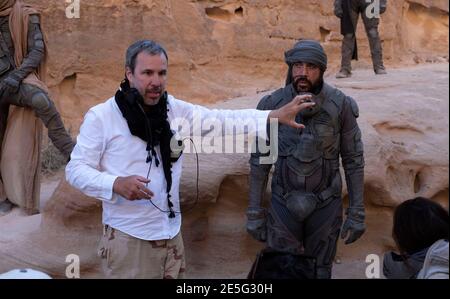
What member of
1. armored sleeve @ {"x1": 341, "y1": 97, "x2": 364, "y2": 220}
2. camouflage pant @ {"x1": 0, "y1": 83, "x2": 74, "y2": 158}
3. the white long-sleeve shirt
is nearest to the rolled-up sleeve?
the white long-sleeve shirt

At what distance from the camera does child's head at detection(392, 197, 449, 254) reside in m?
3.20

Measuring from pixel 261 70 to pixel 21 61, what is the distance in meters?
4.51

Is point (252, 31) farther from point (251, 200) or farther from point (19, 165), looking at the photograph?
point (251, 200)

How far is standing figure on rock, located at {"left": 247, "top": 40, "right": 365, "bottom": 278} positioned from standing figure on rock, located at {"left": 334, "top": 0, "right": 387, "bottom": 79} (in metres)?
3.97

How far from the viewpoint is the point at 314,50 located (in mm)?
4289

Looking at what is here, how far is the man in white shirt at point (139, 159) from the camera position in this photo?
3598mm

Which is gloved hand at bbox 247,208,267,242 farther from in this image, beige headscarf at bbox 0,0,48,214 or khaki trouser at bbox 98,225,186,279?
beige headscarf at bbox 0,0,48,214

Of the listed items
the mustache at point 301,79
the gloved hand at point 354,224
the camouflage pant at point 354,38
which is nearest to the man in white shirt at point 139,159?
the mustache at point 301,79

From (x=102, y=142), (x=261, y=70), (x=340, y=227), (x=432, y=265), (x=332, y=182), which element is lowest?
(x=261, y=70)

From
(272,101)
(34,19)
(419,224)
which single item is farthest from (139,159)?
(34,19)

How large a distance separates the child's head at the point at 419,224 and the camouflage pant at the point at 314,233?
3.85ft

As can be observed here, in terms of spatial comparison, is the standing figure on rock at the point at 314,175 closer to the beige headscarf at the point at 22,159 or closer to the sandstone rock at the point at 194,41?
the beige headscarf at the point at 22,159

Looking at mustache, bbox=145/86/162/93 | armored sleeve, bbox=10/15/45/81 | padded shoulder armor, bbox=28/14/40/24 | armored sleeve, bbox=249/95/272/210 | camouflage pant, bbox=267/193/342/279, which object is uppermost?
mustache, bbox=145/86/162/93

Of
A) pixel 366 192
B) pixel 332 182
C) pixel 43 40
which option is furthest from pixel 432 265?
pixel 43 40
